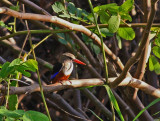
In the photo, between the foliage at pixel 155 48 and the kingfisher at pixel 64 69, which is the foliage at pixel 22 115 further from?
the kingfisher at pixel 64 69

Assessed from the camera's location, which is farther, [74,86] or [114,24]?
[74,86]

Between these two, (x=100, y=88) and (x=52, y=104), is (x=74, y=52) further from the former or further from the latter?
(x=100, y=88)

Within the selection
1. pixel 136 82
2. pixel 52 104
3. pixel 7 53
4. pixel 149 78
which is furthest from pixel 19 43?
pixel 136 82

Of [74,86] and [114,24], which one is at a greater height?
[114,24]

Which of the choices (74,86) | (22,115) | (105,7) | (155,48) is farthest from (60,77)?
(22,115)

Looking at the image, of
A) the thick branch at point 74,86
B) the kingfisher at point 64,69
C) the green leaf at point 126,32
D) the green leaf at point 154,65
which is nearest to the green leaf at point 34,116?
the thick branch at point 74,86

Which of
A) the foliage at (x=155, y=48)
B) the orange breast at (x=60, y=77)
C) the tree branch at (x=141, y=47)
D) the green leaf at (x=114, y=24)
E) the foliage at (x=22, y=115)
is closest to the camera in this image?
the foliage at (x=22, y=115)

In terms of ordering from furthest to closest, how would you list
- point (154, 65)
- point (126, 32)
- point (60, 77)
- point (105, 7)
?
point (60, 77) < point (154, 65) < point (126, 32) < point (105, 7)

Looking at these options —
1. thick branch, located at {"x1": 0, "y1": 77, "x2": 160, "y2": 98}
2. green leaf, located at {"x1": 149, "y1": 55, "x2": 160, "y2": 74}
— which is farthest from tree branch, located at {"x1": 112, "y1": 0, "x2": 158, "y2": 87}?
green leaf, located at {"x1": 149, "y1": 55, "x2": 160, "y2": 74}

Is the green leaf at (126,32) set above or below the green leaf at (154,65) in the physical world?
above

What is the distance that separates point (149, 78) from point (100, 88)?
28.7 inches

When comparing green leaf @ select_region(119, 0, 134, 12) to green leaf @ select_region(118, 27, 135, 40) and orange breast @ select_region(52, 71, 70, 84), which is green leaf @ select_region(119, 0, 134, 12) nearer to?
green leaf @ select_region(118, 27, 135, 40)

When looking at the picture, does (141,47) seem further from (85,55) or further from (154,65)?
(85,55)

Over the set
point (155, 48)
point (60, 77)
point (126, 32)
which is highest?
point (126, 32)
